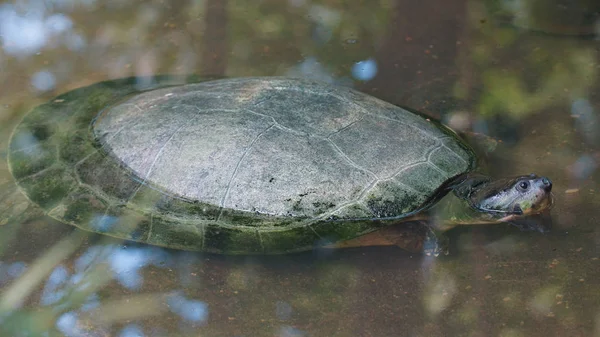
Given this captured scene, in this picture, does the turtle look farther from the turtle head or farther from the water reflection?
the water reflection

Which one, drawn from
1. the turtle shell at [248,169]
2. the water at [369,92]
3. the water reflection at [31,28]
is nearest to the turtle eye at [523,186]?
the water at [369,92]

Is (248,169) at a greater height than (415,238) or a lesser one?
greater

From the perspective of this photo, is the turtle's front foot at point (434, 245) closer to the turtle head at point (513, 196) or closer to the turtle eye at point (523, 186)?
the turtle head at point (513, 196)

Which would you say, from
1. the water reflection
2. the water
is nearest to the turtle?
the water

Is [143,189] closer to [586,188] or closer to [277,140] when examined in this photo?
[277,140]

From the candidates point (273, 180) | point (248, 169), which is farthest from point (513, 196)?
point (248, 169)

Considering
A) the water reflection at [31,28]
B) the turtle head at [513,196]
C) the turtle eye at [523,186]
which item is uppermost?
the water reflection at [31,28]

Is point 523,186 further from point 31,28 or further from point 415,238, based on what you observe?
point 31,28
